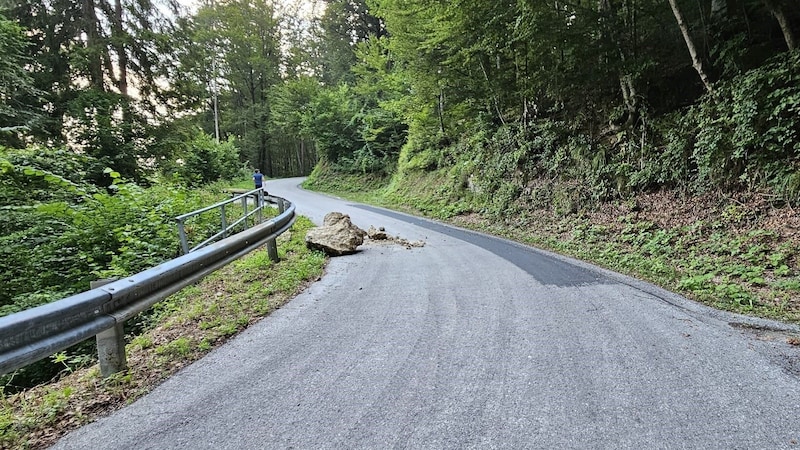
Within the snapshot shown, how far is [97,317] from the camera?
2.82 m

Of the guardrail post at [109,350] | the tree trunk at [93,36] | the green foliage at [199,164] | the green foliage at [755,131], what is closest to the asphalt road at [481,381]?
the guardrail post at [109,350]

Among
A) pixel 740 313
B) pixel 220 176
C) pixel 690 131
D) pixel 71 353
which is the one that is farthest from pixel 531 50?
pixel 220 176

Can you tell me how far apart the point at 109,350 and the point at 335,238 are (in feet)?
17.4

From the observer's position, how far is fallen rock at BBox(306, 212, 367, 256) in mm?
7984

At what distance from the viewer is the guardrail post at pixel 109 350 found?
2994mm

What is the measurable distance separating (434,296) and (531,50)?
10.4 meters

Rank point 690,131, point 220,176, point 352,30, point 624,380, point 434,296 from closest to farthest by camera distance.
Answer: point 624,380 < point 434,296 < point 690,131 < point 220,176 < point 352,30

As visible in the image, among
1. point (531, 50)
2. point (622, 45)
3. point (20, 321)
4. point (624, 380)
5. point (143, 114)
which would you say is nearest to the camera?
point (20, 321)

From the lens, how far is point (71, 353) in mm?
5191

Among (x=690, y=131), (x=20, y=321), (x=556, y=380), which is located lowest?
(x=556, y=380)

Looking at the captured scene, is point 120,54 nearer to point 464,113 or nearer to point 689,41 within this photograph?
point 464,113

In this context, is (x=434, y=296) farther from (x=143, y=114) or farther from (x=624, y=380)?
(x=143, y=114)

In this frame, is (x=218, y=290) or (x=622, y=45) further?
(x=622, y=45)

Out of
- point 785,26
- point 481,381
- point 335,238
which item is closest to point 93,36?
point 335,238
